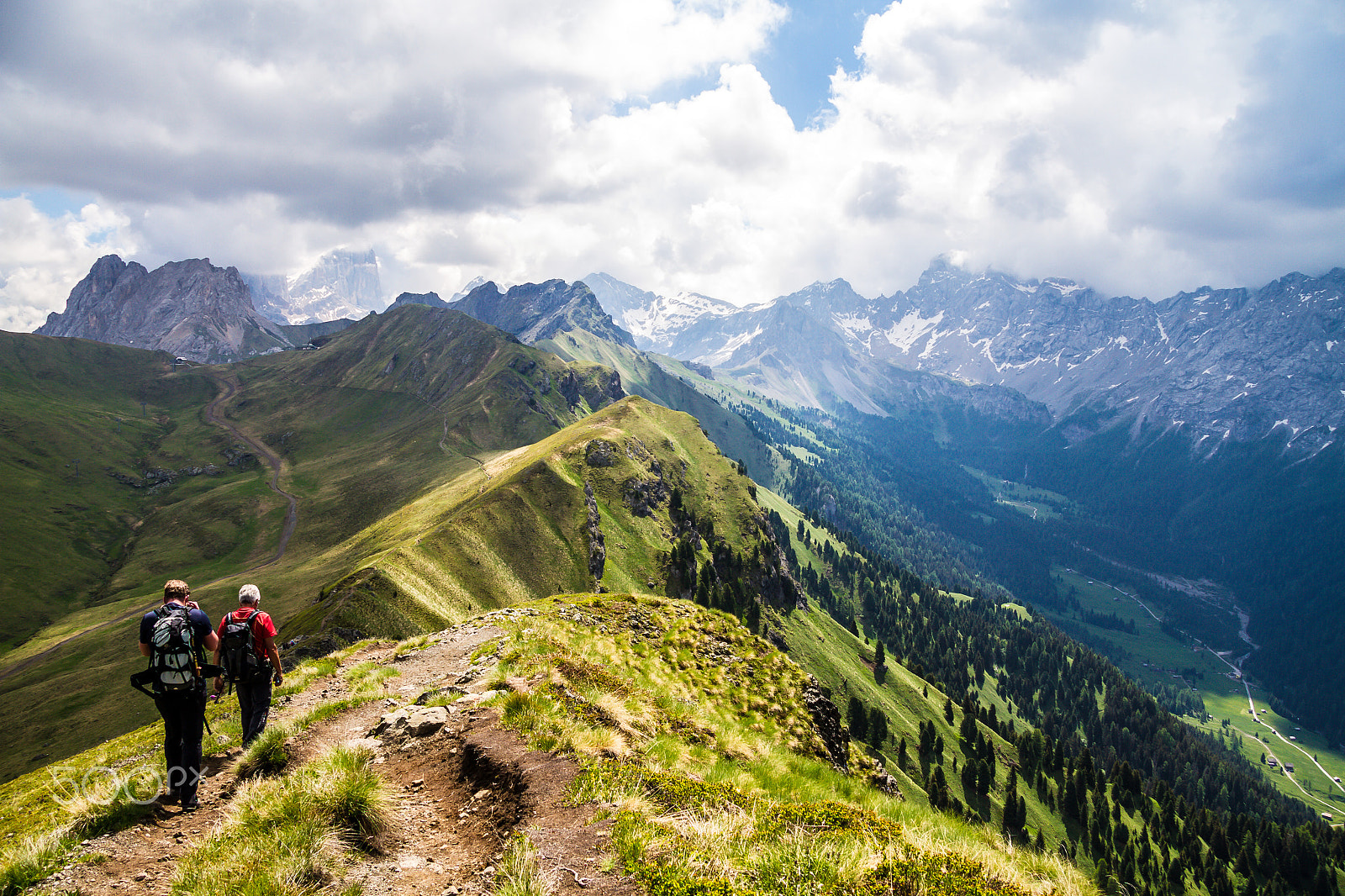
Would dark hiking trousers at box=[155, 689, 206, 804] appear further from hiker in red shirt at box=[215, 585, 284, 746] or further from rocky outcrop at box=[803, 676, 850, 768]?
rocky outcrop at box=[803, 676, 850, 768]

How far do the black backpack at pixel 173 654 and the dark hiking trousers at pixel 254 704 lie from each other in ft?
7.13

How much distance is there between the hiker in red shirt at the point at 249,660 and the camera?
14703 millimetres

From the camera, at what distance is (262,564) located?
156 meters

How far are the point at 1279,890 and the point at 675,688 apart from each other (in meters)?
194

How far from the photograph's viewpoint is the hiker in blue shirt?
1252 centimetres

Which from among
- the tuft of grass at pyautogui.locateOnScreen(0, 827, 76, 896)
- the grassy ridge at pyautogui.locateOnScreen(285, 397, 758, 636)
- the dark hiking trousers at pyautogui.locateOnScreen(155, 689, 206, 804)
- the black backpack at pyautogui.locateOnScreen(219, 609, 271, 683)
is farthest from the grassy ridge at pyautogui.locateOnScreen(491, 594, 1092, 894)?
the grassy ridge at pyautogui.locateOnScreen(285, 397, 758, 636)

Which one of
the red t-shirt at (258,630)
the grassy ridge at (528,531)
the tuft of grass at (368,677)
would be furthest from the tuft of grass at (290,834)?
the grassy ridge at (528,531)

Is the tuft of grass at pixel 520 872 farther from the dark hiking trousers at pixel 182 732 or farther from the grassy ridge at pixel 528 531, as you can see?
the grassy ridge at pixel 528 531

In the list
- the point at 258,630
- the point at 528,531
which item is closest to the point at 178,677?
the point at 258,630

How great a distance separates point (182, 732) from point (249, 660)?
2.23 meters

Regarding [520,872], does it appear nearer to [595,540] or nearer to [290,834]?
[290,834]

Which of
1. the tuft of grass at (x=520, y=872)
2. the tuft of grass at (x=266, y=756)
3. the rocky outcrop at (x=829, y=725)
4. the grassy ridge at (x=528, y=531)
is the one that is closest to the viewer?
the tuft of grass at (x=520, y=872)

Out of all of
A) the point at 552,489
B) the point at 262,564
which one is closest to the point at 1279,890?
the point at 552,489

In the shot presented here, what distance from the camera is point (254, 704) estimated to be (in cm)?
1527
